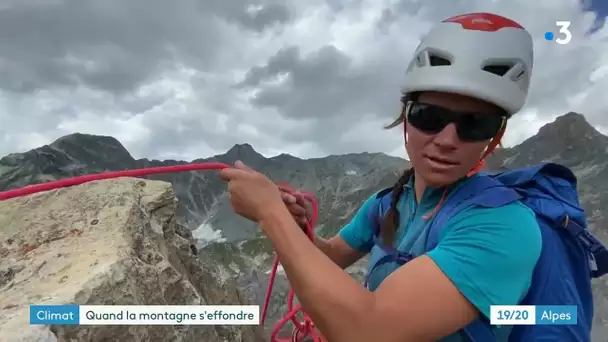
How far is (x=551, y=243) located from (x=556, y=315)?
375 millimetres

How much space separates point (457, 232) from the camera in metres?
2.80

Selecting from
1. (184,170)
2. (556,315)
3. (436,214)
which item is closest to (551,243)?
(556,315)

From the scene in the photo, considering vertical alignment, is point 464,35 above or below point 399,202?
above

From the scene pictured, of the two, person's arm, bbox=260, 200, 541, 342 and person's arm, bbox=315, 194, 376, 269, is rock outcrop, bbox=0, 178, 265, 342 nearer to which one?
person's arm, bbox=315, 194, 376, 269

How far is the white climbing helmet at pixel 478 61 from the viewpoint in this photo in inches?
127

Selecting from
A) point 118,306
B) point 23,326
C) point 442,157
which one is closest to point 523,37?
point 442,157

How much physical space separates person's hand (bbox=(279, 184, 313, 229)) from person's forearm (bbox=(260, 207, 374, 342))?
73 centimetres

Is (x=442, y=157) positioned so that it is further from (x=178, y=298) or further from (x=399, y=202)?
(x=178, y=298)

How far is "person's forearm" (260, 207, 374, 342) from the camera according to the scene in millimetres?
2564

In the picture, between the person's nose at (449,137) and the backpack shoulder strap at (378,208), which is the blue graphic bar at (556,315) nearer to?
the person's nose at (449,137)

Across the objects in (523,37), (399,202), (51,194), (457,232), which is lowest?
(457,232)

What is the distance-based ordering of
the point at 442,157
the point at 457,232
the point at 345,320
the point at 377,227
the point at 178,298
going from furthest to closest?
the point at 178,298
the point at 377,227
the point at 442,157
the point at 457,232
the point at 345,320

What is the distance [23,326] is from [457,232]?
269cm

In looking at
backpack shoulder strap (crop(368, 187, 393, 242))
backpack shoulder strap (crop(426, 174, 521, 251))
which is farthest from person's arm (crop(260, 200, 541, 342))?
backpack shoulder strap (crop(368, 187, 393, 242))
